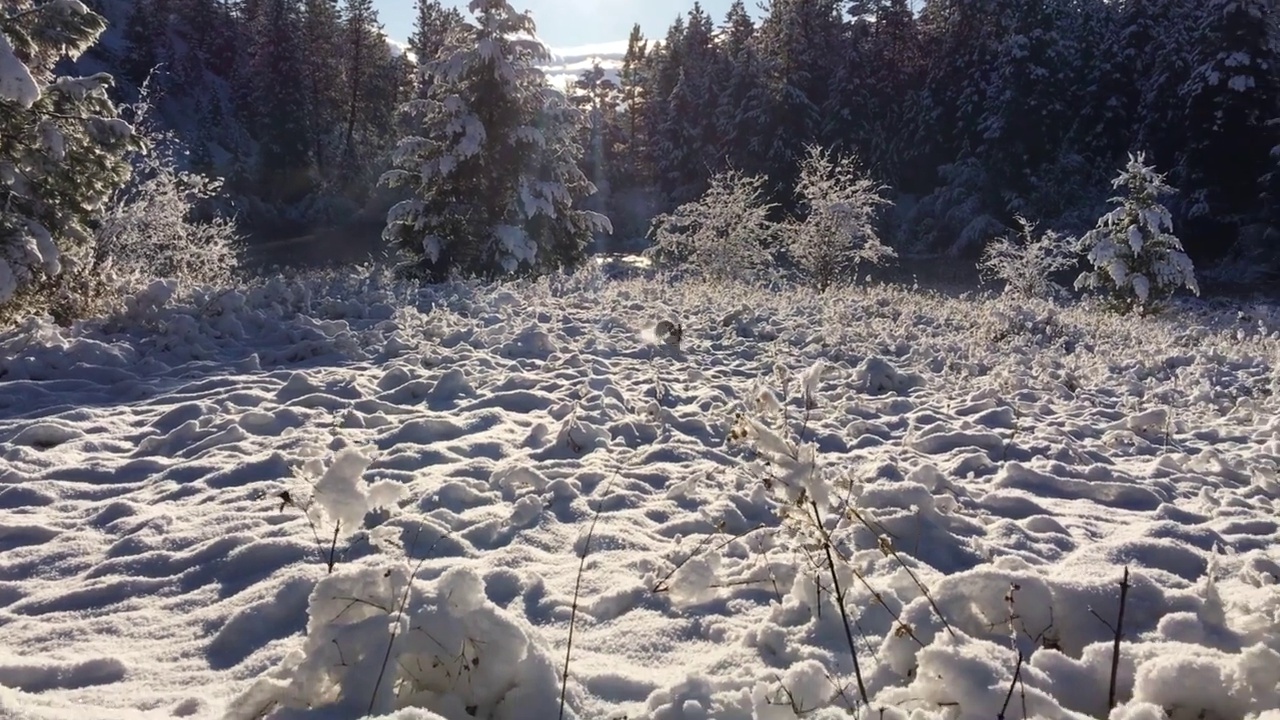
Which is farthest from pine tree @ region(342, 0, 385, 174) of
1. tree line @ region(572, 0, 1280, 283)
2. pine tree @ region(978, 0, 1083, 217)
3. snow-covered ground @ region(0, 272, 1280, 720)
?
snow-covered ground @ region(0, 272, 1280, 720)

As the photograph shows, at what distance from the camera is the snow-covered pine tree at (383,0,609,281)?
48.3 feet

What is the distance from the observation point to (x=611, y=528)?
11.1ft

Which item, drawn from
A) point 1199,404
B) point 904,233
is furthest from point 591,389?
point 904,233

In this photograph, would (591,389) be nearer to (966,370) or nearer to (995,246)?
(966,370)

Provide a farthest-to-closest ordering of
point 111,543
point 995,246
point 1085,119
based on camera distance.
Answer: point 1085,119 → point 995,246 → point 111,543

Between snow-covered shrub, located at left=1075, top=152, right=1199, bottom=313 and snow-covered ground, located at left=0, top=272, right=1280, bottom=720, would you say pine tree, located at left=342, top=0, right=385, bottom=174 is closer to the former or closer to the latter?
snow-covered shrub, located at left=1075, top=152, right=1199, bottom=313

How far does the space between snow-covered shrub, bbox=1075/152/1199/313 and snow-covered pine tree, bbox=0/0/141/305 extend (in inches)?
669

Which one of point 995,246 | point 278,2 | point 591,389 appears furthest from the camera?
point 278,2

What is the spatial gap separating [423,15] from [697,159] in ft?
73.5

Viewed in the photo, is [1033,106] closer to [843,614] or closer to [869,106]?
[869,106]

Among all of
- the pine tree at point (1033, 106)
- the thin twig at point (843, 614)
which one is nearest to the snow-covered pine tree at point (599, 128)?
the pine tree at point (1033, 106)

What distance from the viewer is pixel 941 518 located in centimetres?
337

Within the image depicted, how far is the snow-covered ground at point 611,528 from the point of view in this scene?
1915mm

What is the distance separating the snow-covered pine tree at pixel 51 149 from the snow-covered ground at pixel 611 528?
2.32ft
